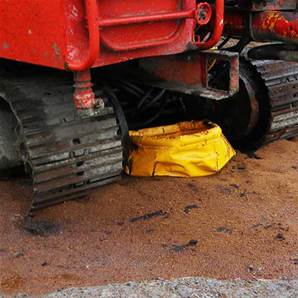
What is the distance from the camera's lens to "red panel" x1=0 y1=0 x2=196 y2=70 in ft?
9.13

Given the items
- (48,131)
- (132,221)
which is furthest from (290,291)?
(48,131)

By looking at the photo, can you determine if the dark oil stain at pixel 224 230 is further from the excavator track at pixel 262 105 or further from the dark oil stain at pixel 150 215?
the excavator track at pixel 262 105

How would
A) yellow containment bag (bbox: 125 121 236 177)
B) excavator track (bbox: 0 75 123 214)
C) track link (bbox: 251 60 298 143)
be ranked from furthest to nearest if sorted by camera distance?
track link (bbox: 251 60 298 143) → yellow containment bag (bbox: 125 121 236 177) → excavator track (bbox: 0 75 123 214)

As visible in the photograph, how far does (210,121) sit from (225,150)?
0.42 meters

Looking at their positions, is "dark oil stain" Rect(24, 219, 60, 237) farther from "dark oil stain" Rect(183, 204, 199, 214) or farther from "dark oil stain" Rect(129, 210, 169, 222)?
"dark oil stain" Rect(183, 204, 199, 214)

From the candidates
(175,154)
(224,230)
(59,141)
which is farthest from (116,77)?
(224,230)

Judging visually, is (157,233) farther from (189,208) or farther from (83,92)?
(83,92)

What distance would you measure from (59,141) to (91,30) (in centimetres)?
109

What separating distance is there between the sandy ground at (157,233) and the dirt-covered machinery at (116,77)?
212 mm

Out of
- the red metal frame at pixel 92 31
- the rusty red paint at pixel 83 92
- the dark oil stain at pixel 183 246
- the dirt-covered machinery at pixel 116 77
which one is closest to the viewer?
the red metal frame at pixel 92 31

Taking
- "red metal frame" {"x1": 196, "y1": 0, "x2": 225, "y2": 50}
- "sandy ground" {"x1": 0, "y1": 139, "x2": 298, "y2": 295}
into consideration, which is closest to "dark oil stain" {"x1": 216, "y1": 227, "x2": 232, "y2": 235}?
"sandy ground" {"x1": 0, "y1": 139, "x2": 298, "y2": 295}

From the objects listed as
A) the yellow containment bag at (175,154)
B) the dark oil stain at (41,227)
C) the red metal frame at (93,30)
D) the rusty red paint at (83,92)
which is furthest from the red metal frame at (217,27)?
the dark oil stain at (41,227)

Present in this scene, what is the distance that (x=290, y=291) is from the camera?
301 cm

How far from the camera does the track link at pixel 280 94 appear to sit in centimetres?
476
